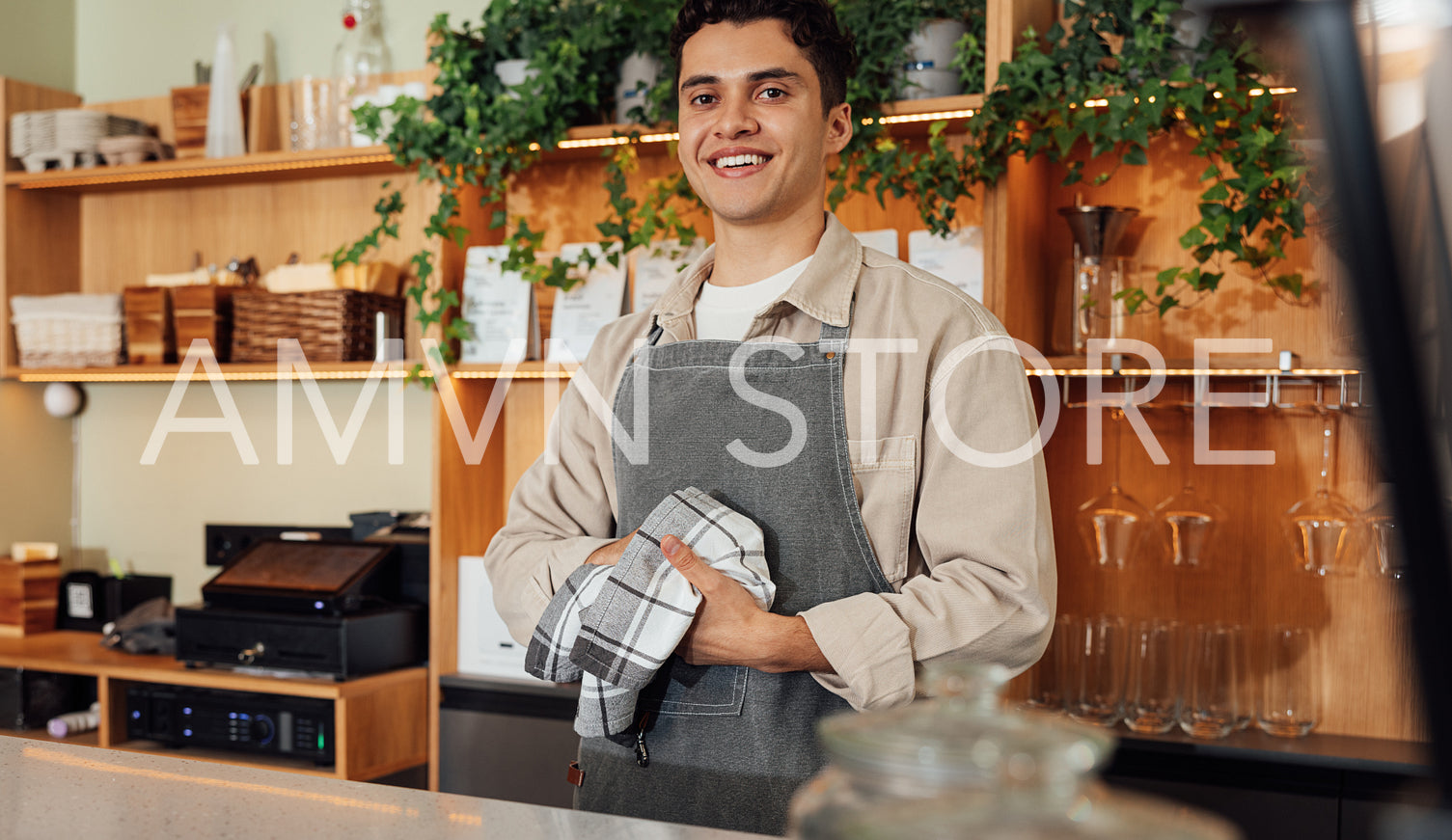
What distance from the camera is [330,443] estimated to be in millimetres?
3158

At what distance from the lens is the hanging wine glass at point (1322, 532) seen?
7.08 feet

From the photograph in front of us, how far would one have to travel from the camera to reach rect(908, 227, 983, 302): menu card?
2.28m

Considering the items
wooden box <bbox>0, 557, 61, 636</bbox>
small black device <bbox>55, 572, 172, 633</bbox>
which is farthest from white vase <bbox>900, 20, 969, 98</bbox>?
wooden box <bbox>0, 557, 61, 636</bbox>

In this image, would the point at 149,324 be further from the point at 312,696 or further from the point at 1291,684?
the point at 1291,684

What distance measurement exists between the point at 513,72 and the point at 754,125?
48.1 inches

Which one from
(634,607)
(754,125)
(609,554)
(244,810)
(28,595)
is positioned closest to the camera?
(244,810)

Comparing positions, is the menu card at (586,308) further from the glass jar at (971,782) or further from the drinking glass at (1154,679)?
the glass jar at (971,782)

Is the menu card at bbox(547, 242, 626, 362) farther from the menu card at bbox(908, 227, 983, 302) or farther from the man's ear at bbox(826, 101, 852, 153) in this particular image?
the man's ear at bbox(826, 101, 852, 153)

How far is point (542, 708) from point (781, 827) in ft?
4.08

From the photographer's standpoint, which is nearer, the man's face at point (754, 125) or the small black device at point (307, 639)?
the man's face at point (754, 125)

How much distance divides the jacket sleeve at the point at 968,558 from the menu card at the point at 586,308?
1310 millimetres

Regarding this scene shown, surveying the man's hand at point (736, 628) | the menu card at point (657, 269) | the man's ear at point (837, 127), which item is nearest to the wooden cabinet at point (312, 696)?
the menu card at point (657, 269)

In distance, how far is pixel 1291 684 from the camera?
88.4 inches

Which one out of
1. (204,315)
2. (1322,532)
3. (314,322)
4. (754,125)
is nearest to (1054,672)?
(1322,532)
